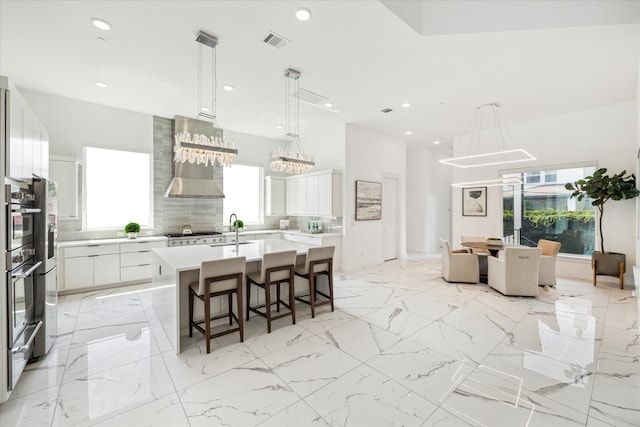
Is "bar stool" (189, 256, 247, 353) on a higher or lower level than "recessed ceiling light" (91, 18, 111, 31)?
lower

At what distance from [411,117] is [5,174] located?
19.5 ft

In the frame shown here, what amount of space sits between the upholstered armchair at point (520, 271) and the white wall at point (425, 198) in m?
4.24

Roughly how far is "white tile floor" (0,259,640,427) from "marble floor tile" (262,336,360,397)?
0.04 ft

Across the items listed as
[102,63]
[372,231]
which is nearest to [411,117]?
[372,231]

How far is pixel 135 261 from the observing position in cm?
504

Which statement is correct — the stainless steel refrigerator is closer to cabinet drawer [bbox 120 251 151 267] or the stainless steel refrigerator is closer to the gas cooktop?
cabinet drawer [bbox 120 251 151 267]

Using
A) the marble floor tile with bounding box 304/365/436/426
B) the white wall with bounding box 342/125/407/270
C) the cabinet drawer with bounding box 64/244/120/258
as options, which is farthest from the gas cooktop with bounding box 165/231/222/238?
the marble floor tile with bounding box 304/365/436/426

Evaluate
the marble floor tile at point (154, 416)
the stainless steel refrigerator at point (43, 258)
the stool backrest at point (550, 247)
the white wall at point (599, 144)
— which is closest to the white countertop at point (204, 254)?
the stainless steel refrigerator at point (43, 258)

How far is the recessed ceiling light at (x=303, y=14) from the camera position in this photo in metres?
2.65

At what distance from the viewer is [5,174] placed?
6.31ft

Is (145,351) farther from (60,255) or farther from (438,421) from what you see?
(60,255)

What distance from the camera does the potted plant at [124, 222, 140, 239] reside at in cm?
519

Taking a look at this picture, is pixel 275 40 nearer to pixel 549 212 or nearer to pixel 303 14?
pixel 303 14

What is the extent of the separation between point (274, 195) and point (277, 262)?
13.9 ft
